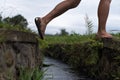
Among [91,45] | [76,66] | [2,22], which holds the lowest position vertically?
[76,66]

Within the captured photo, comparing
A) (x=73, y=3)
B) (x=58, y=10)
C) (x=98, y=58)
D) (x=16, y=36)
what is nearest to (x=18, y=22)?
(x=58, y=10)

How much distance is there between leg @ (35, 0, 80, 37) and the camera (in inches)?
218

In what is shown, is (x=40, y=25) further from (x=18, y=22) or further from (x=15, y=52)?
(x=15, y=52)

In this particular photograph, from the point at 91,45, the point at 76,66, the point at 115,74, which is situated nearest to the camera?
the point at 115,74

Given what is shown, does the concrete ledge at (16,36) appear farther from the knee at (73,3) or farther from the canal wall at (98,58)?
the canal wall at (98,58)

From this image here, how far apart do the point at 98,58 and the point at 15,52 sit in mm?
2577

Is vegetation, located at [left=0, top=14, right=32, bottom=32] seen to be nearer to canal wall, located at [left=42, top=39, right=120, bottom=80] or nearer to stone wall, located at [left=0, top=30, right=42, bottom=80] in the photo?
stone wall, located at [left=0, top=30, right=42, bottom=80]

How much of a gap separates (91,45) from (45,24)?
1.34 m

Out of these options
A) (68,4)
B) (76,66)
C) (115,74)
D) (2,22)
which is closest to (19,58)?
(2,22)

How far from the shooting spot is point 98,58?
6.71 metres

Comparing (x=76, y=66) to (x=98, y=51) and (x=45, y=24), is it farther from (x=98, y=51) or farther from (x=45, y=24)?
(x=45, y=24)

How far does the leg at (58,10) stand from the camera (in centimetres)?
553

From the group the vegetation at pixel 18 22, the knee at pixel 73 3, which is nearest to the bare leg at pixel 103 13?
the knee at pixel 73 3

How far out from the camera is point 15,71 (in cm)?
436
